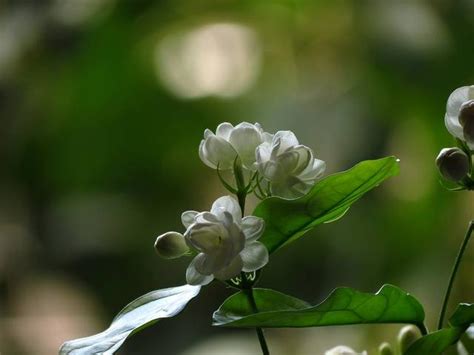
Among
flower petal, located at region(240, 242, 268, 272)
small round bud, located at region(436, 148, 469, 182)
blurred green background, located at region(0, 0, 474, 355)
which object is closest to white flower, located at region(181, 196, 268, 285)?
flower petal, located at region(240, 242, 268, 272)

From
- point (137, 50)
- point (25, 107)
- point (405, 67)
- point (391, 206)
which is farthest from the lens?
point (25, 107)

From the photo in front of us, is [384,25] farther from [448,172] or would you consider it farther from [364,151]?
[448,172]

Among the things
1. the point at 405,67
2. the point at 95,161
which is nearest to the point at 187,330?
the point at 95,161

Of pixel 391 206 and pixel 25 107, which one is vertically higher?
pixel 25 107

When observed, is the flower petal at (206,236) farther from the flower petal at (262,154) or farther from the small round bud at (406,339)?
the small round bud at (406,339)

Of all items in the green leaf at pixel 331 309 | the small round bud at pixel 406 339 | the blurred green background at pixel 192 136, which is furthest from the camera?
the blurred green background at pixel 192 136

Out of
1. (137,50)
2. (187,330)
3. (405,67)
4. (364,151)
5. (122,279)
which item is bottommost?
(187,330)

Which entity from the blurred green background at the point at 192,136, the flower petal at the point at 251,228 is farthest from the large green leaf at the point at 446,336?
the blurred green background at the point at 192,136

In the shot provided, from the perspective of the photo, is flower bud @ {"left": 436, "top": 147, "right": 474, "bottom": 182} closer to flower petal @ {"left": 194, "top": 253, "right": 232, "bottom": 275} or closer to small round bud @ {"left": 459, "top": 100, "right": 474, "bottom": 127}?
small round bud @ {"left": 459, "top": 100, "right": 474, "bottom": 127}
